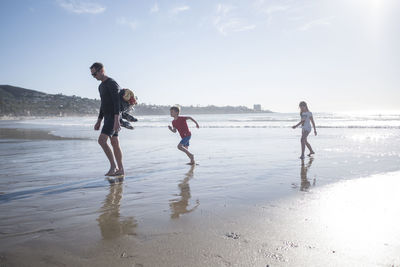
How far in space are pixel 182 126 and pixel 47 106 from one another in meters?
105

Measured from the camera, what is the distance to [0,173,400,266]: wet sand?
2.00 metres

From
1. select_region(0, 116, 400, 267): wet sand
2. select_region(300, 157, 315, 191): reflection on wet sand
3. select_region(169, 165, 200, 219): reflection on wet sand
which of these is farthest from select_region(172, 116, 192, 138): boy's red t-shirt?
select_region(300, 157, 315, 191): reflection on wet sand

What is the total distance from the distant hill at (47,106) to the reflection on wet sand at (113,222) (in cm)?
7685

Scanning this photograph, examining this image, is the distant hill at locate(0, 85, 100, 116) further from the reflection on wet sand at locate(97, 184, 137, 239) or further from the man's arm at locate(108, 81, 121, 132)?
the reflection on wet sand at locate(97, 184, 137, 239)

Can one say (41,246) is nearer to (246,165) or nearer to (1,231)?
(1,231)

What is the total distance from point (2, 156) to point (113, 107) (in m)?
5.00

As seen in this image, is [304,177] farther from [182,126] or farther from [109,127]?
[109,127]

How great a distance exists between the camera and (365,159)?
6.88 metres

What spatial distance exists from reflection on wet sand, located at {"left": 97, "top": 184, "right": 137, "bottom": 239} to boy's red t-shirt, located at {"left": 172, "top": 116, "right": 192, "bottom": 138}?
382 centimetres

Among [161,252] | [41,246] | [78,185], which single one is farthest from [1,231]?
[78,185]

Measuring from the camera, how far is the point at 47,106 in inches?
3826

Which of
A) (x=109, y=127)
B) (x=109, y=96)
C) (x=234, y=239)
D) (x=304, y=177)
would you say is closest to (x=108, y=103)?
(x=109, y=96)

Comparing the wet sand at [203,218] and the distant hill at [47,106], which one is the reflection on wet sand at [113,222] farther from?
the distant hill at [47,106]

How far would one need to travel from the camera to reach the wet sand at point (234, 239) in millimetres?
2004
